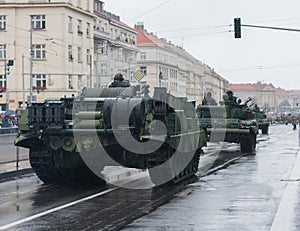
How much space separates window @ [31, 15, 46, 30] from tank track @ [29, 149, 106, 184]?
45.5 meters

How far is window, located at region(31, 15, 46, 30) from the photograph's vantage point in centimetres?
6039

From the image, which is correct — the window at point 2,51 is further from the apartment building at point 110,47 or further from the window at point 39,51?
the apartment building at point 110,47

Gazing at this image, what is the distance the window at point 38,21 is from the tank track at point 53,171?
1790 inches

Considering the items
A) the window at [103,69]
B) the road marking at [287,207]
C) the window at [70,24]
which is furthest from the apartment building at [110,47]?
the road marking at [287,207]

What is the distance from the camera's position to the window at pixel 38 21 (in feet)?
198

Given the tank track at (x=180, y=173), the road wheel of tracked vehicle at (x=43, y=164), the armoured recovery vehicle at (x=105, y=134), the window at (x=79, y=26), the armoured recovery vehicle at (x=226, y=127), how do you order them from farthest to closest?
the window at (x=79, y=26) → the armoured recovery vehicle at (x=226, y=127) → the tank track at (x=180, y=173) → the road wheel of tracked vehicle at (x=43, y=164) → the armoured recovery vehicle at (x=105, y=134)

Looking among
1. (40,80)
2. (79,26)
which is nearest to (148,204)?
(40,80)

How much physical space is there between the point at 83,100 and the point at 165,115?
184cm

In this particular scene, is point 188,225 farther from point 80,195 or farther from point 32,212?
point 80,195

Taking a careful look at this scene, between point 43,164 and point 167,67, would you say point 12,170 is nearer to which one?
point 43,164

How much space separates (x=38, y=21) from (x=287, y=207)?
50950 mm

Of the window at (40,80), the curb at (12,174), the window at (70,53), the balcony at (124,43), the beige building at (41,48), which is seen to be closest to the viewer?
the curb at (12,174)

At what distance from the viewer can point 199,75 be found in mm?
114625

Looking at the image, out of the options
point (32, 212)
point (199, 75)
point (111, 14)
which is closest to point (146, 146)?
point (32, 212)
